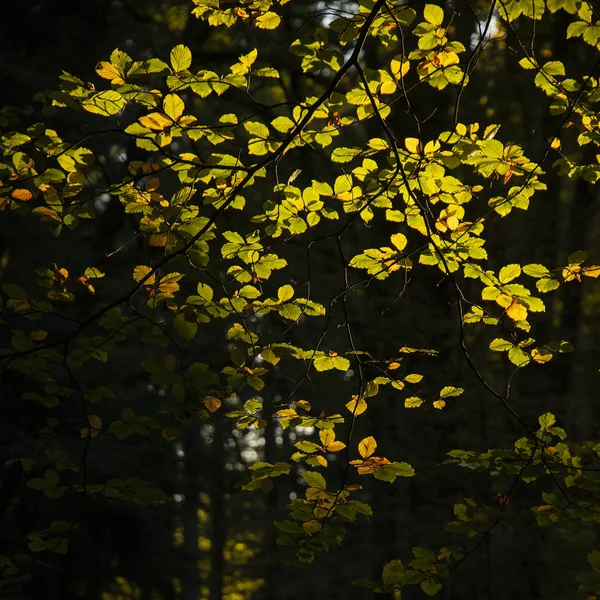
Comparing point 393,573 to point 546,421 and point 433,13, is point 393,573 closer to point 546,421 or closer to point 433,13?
point 546,421

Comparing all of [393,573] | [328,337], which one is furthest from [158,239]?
[328,337]

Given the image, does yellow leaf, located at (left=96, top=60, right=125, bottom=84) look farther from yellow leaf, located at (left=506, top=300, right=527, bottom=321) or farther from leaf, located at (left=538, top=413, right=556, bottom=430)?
leaf, located at (left=538, top=413, right=556, bottom=430)

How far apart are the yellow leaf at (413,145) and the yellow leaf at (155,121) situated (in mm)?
838

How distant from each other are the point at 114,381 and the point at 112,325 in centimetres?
439

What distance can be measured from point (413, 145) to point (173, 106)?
0.85 m

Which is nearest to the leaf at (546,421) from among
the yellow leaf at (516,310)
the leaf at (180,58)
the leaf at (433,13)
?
the yellow leaf at (516,310)

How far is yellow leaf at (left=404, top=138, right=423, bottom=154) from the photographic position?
2578 mm

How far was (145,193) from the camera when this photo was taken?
282 centimetres

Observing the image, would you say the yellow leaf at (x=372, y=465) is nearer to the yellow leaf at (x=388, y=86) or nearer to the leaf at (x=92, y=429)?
the leaf at (x=92, y=429)

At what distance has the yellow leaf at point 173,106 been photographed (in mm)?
2400

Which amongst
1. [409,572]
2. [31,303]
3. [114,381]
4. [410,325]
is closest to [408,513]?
[410,325]

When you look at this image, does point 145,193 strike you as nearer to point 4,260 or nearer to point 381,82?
point 381,82

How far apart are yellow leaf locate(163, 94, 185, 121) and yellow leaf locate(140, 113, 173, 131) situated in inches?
1.2

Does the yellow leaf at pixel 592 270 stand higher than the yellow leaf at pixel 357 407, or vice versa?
the yellow leaf at pixel 592 270
